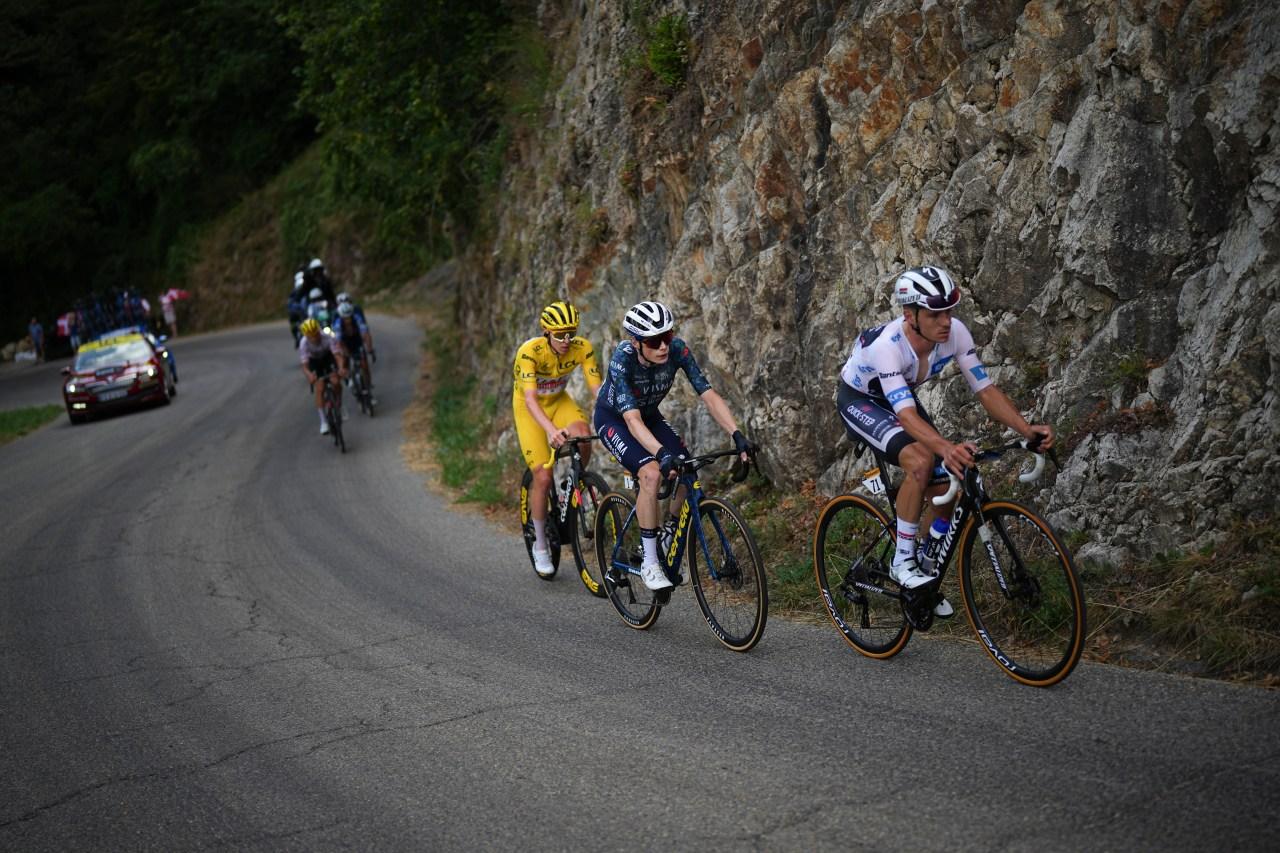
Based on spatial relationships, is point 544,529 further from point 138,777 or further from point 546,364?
point 138,777

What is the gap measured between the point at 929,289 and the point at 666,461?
2.00 metres

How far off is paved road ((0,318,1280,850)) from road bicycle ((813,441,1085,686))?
0.20 m

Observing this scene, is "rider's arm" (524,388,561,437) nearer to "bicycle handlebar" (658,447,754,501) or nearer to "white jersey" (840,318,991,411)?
"bicycle handlebar" (658,447,754,501)

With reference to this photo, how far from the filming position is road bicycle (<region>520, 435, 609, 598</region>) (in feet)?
29.5

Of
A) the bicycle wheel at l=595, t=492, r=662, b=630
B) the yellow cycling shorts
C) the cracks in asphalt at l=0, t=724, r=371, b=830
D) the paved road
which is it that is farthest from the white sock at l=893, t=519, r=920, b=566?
the yellow cycling shorts

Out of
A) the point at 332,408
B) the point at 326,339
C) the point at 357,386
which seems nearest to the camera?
the point at 332,408

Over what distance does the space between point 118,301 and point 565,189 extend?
35.9m

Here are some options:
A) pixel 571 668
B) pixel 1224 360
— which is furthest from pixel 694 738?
pixel 1224 360

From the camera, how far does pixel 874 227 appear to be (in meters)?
9.30

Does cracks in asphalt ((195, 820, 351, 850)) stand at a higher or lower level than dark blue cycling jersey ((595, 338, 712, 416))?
lower

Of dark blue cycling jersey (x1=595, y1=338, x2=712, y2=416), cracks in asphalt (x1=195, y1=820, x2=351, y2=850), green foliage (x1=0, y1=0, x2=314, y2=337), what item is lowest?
cracks in asphalt (x1=195, y1=820, x2=351, y2=850)

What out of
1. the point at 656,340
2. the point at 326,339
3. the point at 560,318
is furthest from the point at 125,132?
the point at 656,340

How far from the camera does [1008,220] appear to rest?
8.07m

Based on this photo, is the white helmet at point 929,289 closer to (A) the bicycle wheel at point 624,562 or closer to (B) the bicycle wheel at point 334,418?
(A) the bicycle wheel at point 624,562
